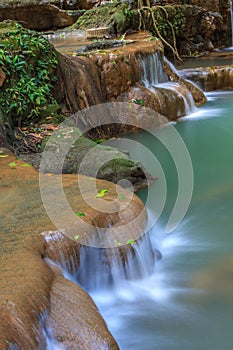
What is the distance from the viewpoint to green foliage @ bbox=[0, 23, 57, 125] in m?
6.84

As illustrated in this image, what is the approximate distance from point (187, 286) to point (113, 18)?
1115 cm

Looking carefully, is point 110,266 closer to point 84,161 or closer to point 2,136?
point 84,161

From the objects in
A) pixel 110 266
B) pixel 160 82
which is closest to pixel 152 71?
pixel 160 82

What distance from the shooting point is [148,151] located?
827 cm

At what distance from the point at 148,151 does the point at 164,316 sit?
185 inches

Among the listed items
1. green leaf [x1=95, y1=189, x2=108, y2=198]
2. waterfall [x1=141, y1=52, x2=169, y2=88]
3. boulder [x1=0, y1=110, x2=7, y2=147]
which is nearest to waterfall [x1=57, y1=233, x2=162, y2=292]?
green leaf [x1=95, y1=189, x2=108, y2=198]

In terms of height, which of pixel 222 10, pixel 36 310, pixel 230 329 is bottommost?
pixel 230 329

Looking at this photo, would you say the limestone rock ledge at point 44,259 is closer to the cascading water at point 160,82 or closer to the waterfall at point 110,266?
the waterfall at point 110,266

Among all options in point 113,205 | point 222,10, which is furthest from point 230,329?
point 222,10

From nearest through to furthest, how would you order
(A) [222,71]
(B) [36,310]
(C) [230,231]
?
(B) [36,310]
(C) [230,231]
(A) [222,71]

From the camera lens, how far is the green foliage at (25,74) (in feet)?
22.5

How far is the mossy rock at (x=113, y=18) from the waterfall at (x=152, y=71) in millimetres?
3454

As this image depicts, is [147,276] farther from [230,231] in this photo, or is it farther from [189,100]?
[189,100]

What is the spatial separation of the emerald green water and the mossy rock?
800 centimetres
